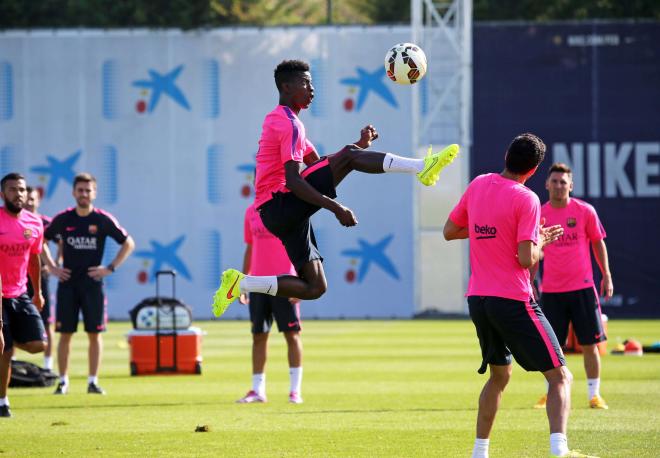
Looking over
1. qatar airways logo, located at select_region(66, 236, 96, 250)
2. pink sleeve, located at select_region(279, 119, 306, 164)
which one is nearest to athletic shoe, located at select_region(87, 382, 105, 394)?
qatar airways logo, located at select_region(66, 236, 96, 250)

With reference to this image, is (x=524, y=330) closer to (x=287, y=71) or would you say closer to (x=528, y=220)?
(x=528, y=220)

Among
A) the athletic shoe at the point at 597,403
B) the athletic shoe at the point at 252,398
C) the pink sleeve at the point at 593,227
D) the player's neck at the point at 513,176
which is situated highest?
the player's neck at the point at 513,176

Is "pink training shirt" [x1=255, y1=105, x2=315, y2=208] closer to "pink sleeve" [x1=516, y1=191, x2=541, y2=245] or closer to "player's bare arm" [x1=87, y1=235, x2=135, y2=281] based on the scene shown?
"pink sleeve" [x1=516, y1=191, x2=541, y2=245]

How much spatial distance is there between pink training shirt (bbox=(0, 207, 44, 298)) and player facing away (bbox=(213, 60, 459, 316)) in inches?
117

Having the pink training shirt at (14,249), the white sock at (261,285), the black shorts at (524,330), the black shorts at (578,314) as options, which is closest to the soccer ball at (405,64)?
the white sock at (261,285)

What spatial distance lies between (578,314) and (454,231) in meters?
4.33

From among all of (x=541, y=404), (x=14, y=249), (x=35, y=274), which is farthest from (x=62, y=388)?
(x=541, y=404)

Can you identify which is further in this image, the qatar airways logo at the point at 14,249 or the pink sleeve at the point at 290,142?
the qatar airways logo at the point at 14,249

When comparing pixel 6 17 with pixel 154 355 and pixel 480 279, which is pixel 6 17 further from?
pixel 480 279

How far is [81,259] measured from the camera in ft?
47.7

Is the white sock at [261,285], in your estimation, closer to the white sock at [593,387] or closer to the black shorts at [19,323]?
the black shorts at [19,323]

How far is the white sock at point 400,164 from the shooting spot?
8.98m

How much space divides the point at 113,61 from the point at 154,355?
1697 cm

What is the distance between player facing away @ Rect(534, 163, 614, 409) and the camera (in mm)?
12164
